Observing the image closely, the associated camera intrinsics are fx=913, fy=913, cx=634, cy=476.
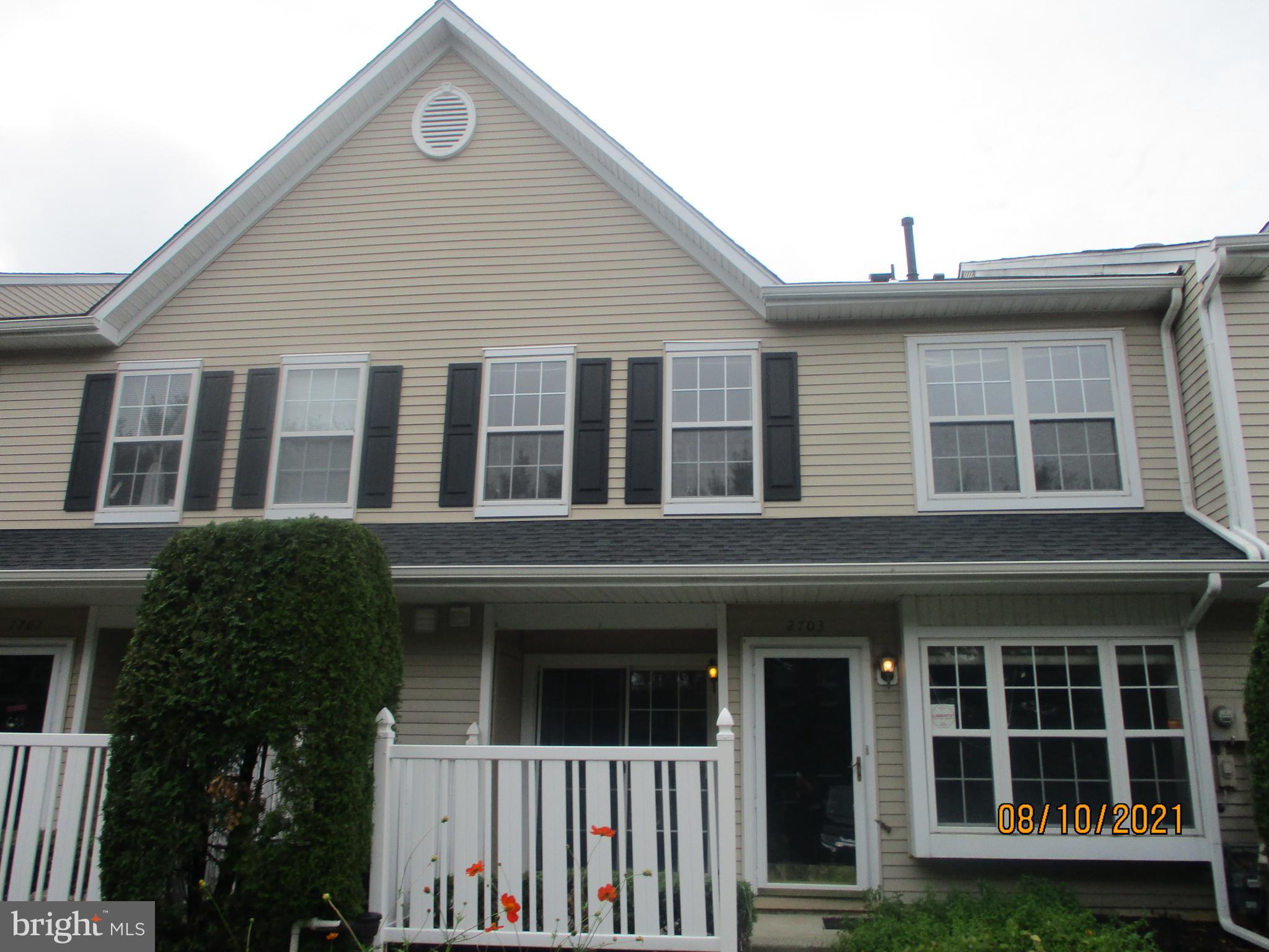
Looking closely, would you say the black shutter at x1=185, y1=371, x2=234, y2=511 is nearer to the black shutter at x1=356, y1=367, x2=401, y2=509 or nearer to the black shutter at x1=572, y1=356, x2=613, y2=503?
the black shutter at x1=356, y1=367, x2=401, y2=509

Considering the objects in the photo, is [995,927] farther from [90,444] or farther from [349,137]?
[349,137]

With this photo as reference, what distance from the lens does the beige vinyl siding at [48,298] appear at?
40.7 ft

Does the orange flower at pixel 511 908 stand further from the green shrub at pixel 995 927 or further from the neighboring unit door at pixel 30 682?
the neighboring unit door at pixel 30 682

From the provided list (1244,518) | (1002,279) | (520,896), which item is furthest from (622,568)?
(1244,518)

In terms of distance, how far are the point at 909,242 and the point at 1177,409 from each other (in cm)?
838

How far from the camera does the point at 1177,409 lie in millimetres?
7613

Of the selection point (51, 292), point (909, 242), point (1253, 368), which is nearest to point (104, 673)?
point (51, 292)

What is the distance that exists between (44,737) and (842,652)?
17.8ft

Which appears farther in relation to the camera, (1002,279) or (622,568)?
(1002,279)

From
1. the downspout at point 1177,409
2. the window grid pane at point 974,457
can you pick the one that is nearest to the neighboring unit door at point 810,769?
the window grid pane at point 974,457

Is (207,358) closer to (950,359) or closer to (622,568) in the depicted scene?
(622,568)

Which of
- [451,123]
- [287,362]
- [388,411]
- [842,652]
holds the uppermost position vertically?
[451,123]

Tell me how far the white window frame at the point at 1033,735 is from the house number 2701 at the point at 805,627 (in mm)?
679

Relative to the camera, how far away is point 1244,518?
673 cm
